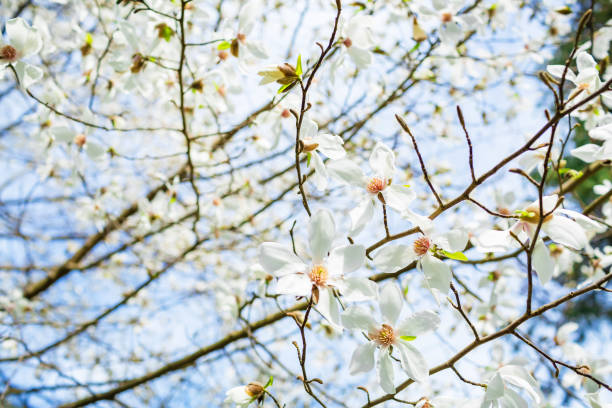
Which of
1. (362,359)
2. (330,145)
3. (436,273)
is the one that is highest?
(330,145)

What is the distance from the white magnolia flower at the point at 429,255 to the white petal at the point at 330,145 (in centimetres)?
23

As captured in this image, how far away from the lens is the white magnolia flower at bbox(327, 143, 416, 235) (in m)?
0.89

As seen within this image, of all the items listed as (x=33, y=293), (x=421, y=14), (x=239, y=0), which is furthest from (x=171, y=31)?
(x=33, y=293)

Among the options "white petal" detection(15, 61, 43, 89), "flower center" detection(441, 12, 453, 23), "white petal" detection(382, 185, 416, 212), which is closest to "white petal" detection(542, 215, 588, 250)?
"white petal" detection(382, 185, 416, 212)

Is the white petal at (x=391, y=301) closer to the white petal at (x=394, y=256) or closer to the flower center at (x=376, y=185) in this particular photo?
the white petal at (x=394, y=256)

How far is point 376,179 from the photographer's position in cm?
92

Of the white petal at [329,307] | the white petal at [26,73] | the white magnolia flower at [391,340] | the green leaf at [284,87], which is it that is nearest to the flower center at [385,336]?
the white magnolia flower at [391,340]

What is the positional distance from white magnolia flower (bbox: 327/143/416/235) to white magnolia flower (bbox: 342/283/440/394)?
0.18 meters

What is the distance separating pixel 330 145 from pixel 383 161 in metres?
0.12

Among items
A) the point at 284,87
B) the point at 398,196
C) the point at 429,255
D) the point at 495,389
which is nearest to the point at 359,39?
the point at 284,87

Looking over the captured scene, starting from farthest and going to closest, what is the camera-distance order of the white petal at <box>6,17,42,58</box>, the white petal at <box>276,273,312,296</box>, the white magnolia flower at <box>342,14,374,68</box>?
the white magnolia flower at <box>342,14,374,68</box> < the white petal at <box>6,17,42,58</box> < the white petal at <box>276,273,312,296</box>

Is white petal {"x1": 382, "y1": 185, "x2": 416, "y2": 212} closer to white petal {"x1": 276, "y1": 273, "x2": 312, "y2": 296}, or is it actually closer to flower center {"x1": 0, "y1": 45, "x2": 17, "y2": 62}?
white petal {"x1": 276, "y1": 273, "x2": 312, "y2": 296}

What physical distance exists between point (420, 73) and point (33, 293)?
301 cm

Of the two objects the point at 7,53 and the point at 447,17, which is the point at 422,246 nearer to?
the point at 447,17
